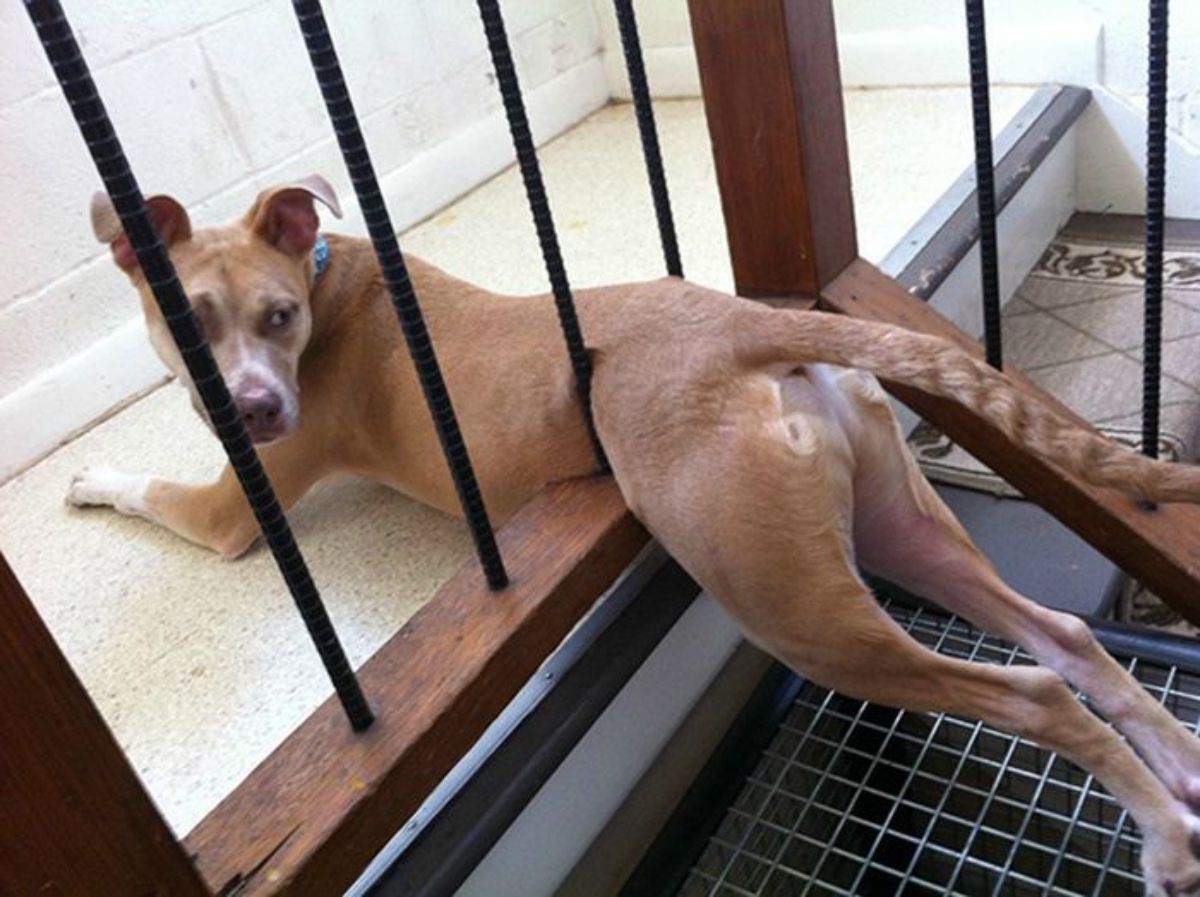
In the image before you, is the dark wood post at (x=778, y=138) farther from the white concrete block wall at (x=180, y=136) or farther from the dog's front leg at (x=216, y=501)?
the white concrete block wall at (x=180, y=136)

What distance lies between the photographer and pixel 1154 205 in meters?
1.41

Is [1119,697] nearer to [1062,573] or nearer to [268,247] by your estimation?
[1062,573]

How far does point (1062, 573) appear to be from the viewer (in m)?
1.74

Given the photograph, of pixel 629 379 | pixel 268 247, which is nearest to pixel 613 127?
pixel 268 247

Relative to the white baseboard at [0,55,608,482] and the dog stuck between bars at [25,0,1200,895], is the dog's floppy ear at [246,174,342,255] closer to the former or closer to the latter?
the dog stuck between bars at [25,0,1200,895]

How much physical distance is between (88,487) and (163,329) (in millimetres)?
490

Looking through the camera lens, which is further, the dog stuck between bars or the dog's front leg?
the dog's front leg

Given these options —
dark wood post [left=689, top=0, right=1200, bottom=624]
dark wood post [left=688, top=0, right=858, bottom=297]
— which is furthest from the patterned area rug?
dark wood post [left=688, top=0, right=858, bottom=297]

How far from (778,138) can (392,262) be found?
684 mm

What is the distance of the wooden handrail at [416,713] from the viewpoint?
1.03m

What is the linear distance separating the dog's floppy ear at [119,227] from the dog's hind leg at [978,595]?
922 mm

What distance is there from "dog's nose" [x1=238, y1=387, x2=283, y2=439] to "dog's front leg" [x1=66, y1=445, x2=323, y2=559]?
0.19 meters

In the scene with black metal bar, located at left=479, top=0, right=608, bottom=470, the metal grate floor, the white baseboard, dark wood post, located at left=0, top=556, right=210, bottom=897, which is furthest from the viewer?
the white baseboard

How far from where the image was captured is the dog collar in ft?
5.51
